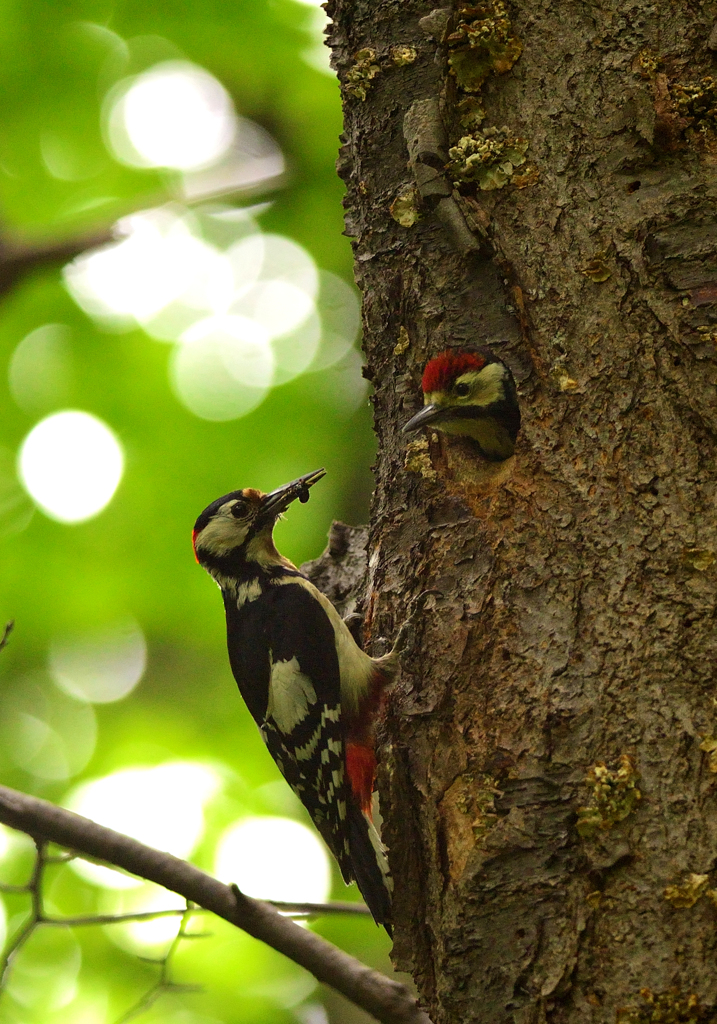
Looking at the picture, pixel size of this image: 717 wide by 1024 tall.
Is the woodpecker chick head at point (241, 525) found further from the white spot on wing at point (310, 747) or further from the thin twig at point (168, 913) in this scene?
the thin twig at point (168, 913)

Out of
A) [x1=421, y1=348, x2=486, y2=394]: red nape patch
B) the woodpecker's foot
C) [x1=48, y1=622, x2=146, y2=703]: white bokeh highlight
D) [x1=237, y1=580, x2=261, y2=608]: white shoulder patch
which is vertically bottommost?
the woodpecker's foot

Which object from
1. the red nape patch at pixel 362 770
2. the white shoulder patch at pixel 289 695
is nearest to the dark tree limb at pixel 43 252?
the white shoulder patch at pixel 289 695

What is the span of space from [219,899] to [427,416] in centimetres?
135

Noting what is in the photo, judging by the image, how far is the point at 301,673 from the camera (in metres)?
3.52

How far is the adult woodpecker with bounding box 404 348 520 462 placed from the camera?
107 inches

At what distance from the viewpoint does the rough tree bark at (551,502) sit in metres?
2.05

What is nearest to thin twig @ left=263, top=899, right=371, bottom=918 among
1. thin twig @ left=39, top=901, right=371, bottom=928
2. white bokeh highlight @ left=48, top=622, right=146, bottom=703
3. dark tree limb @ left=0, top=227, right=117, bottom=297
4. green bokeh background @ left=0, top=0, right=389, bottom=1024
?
thin twig @ left=39, top=901, right=371, bottom=928

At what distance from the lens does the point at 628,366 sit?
2.40 m

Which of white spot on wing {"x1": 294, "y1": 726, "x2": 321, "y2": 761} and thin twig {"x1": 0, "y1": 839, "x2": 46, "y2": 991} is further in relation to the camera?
white spot on wing {"x1": 294, "y1": 726, "x2": 321, "y2": 761}

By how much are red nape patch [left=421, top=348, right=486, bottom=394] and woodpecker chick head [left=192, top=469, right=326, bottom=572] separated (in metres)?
1.16

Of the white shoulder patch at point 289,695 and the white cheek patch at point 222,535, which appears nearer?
the white shoulder patch at point 289,695

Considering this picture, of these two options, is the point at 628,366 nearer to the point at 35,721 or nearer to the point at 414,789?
the point at 414,789

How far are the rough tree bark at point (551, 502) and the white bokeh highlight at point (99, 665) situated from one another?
3.82 meters

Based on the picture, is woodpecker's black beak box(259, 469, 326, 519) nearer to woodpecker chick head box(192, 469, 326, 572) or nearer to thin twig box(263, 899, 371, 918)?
woodpecker chick head box(192, 469, 326, 572)
